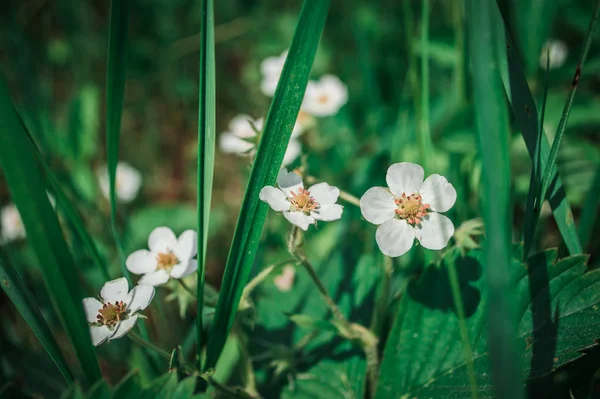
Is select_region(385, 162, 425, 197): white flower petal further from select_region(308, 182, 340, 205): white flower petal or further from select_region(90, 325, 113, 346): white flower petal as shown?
select_region(90, 325, 113, 346): white flower petal

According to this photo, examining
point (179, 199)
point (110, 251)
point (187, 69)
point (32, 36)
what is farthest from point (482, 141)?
point (32, 36)

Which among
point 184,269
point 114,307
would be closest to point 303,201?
point 184,269

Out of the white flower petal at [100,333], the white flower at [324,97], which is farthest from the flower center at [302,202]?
the white flower at [324,97]

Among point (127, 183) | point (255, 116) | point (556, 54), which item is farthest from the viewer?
point (255, 116)

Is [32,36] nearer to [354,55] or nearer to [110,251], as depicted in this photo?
[110,251]

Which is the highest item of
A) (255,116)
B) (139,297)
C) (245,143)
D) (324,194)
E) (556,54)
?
(556,54)

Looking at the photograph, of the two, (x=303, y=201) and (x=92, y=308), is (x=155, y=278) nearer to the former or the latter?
(x=92, y=308)
